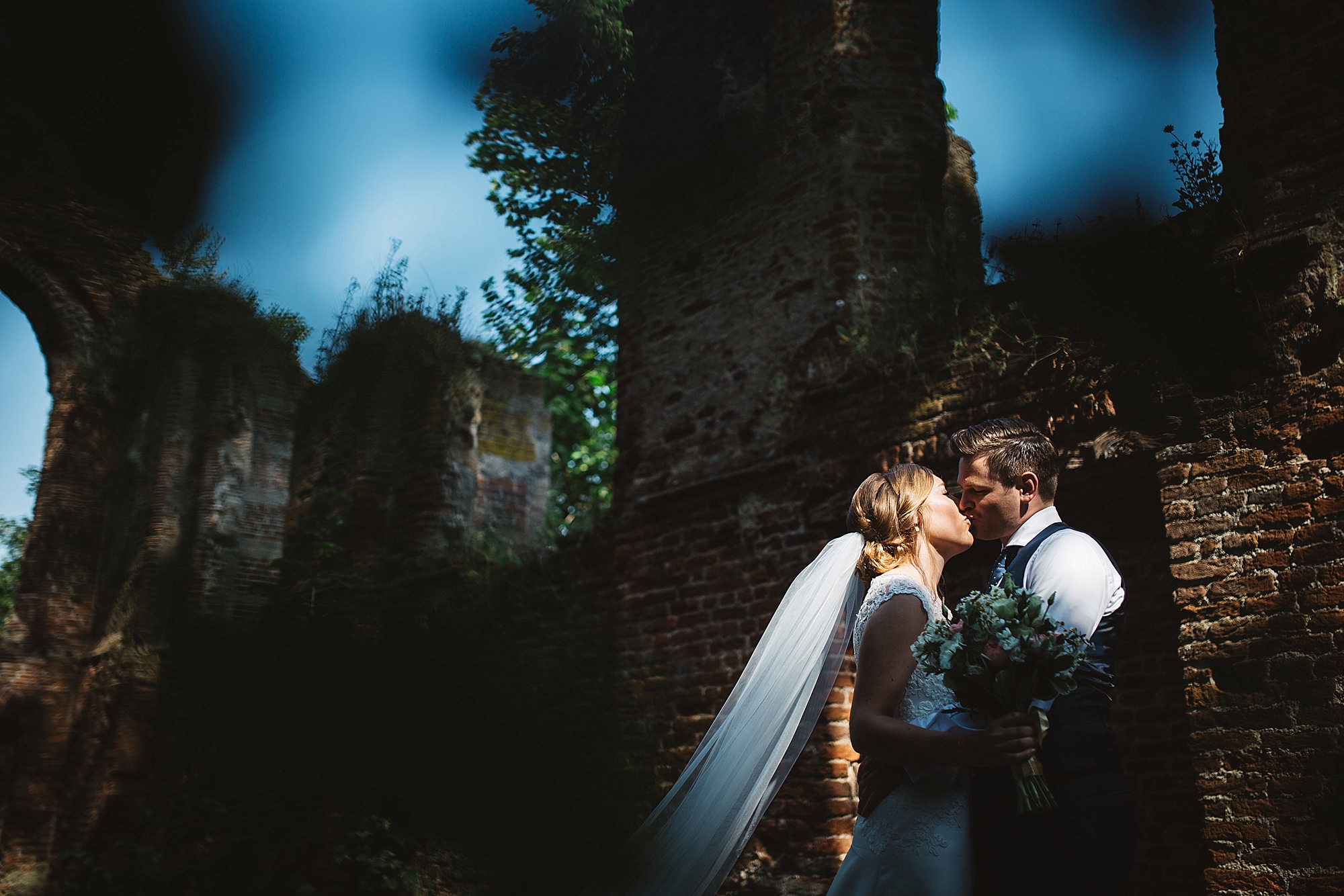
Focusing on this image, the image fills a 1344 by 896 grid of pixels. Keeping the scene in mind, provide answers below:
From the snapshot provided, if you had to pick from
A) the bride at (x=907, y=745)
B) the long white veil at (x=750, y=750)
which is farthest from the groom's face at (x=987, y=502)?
the long white veil at (x=750, y=750)

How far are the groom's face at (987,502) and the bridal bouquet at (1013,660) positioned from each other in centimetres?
44

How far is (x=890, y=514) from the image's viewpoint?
9.92 ft

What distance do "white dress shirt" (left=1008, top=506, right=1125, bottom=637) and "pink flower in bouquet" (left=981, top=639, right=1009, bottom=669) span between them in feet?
0.76

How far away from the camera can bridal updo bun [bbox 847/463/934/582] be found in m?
3.00

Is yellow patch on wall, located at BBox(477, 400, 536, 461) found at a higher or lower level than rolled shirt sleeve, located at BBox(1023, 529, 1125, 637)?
higher

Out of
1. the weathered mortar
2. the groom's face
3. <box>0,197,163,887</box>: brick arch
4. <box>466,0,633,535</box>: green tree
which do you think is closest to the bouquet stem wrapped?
the groom's face

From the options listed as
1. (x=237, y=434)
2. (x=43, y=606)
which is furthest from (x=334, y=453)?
(x=43, y=606)

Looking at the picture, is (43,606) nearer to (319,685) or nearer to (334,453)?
(334,453)

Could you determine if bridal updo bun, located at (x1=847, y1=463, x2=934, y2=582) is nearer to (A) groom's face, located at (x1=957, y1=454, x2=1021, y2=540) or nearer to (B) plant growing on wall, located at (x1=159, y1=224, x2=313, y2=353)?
(A) groom's face, located at (x1=957, y1=454, x2=1021, y2=540)

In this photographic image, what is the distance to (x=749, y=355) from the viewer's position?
684 centimetres

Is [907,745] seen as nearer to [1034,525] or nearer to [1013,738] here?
[1013,738]

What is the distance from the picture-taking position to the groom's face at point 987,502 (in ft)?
9.45

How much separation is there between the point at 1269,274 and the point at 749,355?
345cm

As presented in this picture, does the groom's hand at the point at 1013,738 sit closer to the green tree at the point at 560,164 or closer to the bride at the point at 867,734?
the bride at the point at 867,734
